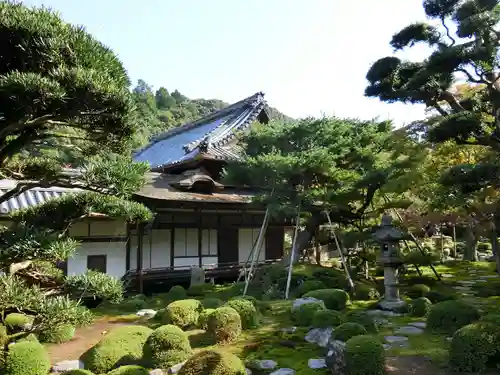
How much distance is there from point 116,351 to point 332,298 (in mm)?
5800

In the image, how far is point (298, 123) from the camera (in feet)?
49.8

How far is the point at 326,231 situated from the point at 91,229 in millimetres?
9944

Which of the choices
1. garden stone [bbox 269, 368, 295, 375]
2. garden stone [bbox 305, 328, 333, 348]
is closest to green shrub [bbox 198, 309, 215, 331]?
garden stone [bbox 305, 328, 333, 348]

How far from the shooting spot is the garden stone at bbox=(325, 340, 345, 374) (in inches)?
270

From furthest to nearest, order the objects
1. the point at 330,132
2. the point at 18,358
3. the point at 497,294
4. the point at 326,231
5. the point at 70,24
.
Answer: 1. the point at 326,231
2. the point at 330,132
3. the point at 497,294
4. the point at 18,358
5. the point at 70,24

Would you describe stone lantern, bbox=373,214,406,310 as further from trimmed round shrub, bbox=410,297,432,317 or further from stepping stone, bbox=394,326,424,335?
stepping stone, bbox=394,326,424,335

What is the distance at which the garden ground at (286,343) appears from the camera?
24.1 ft

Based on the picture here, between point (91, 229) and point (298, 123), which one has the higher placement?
point (298, 123)

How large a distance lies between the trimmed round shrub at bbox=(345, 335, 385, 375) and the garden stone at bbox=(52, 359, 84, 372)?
16.0ft

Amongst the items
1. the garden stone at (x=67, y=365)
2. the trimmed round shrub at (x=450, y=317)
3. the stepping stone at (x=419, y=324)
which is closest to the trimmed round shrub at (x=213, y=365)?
the garden stone at (x=67, y=365)

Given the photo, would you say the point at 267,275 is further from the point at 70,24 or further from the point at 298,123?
the point at 70,24

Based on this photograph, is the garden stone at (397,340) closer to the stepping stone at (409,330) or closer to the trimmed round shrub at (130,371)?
the stepping stone at (409,330)

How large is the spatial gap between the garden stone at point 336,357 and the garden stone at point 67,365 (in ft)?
14.8

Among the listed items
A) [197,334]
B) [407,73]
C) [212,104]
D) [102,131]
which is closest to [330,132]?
[407,73]
